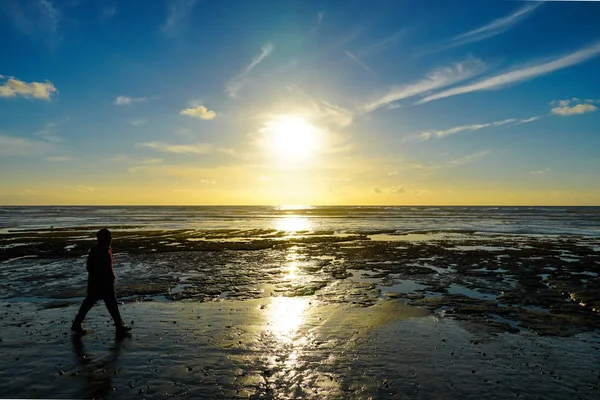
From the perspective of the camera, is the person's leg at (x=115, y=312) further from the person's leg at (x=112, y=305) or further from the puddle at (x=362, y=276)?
the puddle at (x=362, y=276)

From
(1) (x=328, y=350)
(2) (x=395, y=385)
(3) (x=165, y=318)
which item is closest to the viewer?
(2) (x=395, y=385)

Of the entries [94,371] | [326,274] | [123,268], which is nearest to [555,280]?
[326,274]

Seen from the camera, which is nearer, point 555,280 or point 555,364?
point 555,364

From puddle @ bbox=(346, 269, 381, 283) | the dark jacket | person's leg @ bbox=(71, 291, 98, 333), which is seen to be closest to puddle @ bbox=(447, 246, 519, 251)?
puddle @ bbox=(346, 269, 381, 283)

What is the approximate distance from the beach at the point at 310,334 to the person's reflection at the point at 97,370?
0.04m

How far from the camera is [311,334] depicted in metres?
10.5

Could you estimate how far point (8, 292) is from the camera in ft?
52.5

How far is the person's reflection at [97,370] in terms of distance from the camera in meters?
7.18

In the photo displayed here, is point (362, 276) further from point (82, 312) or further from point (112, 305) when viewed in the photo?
point (82, 312)

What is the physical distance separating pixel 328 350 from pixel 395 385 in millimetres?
2211

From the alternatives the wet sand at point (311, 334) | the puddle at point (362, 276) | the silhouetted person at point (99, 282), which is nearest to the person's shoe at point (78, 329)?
the silhouetted person at point (99, 282)

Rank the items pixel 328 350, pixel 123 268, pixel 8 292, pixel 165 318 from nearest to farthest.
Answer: pixel 328 350
pixel 165 318
pixel 8 292
pixel 123 268

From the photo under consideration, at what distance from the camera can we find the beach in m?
7.45

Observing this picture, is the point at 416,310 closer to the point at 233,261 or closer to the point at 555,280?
the point at 555,280
